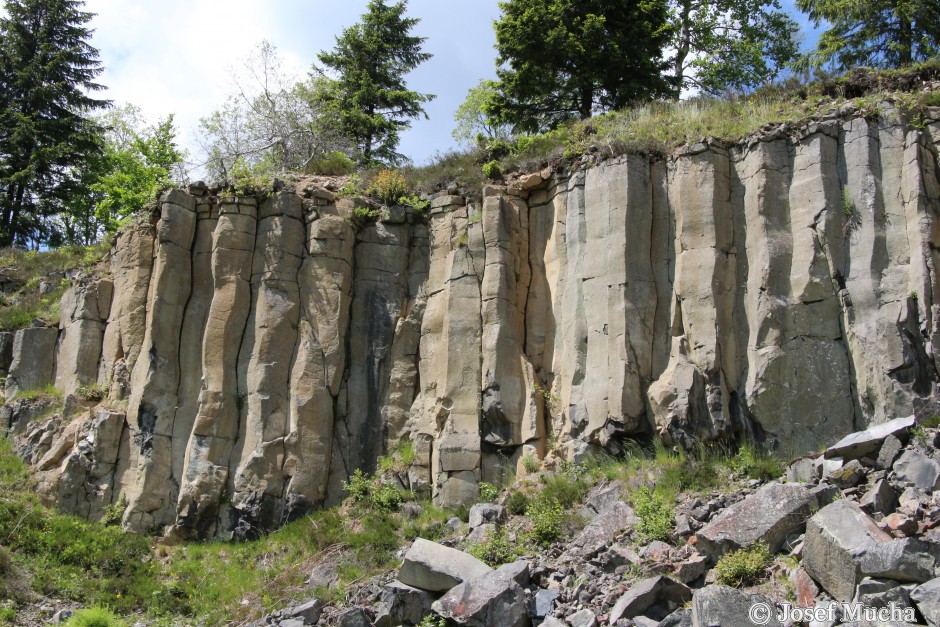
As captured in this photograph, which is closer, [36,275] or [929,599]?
[929,599]

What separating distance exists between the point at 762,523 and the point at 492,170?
10032 millimetres

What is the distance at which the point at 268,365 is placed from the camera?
18.8m

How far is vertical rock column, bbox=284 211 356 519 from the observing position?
1819cm

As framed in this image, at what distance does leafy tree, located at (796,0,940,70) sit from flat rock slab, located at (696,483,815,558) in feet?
45.2

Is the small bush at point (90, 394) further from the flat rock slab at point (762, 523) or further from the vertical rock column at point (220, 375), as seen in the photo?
the flat rock slab at point (762, 523)

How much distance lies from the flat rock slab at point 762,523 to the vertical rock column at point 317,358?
7.99 meters

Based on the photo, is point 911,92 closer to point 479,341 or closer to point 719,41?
point 479,341

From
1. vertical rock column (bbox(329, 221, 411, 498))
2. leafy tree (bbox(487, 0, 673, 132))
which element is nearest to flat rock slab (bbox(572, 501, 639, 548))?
vertical rock column (bbox(329, 221, 411, 498))

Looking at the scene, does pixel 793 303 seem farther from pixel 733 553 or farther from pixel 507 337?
pixel 733 553

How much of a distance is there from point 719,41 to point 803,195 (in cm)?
1278

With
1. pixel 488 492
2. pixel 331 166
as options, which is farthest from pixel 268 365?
pixel 331 166

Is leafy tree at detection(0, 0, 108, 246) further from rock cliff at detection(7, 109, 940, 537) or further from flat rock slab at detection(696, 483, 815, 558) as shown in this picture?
flat rock slab at detection(696, 483, 815, 558)

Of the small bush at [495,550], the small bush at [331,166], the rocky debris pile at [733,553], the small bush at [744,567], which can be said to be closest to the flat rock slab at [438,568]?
the rocky debris pile at [733,553]

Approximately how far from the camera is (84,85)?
1219 inches
